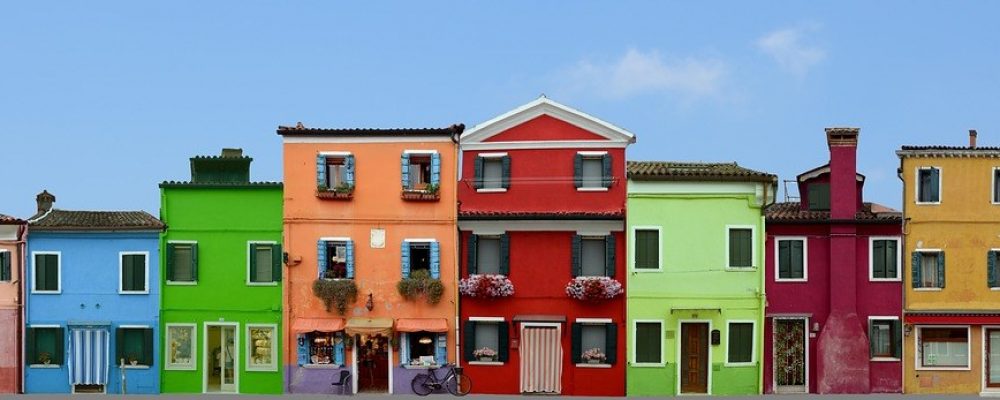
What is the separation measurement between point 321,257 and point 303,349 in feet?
9.73

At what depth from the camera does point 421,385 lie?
124ft

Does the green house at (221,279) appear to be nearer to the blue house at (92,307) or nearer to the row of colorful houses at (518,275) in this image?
the row of colorful houses at (518,275)

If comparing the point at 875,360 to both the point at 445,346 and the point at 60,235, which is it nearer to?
the point at 445,346

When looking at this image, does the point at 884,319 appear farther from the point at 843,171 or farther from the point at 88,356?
the point at 88,356

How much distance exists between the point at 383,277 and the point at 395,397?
12.6 feet

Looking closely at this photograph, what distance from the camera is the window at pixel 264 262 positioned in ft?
126

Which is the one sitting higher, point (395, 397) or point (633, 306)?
point (633, 306)

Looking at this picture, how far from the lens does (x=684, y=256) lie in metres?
37.7

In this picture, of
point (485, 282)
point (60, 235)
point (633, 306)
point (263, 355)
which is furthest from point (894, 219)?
point (60, 235)

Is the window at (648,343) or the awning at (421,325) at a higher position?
Answer: the awning at (421,325)

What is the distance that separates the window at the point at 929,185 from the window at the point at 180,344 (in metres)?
23.4

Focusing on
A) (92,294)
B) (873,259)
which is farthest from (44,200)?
(873,259)

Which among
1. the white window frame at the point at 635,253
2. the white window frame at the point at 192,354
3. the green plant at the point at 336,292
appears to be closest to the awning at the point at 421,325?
the green plant at the point at 336,292

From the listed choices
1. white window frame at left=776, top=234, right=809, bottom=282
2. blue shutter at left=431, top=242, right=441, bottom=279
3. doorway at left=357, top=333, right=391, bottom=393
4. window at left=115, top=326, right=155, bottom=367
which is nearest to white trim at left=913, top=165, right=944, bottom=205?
white window frame at left=776, top=234, right=809, bottom=282
